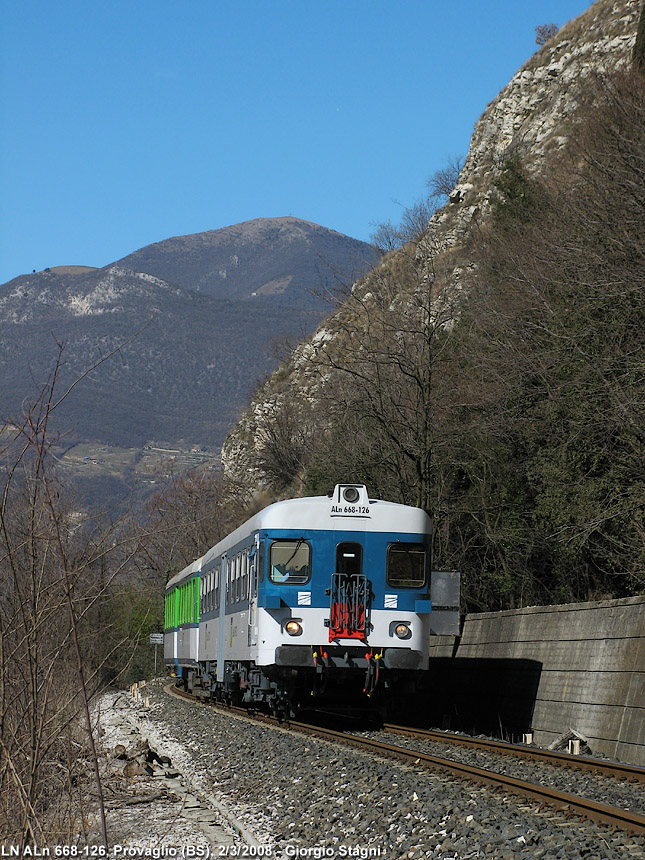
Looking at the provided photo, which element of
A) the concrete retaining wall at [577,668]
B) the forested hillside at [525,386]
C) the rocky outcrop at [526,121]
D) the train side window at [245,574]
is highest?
the rocky outcrop at [526,121]

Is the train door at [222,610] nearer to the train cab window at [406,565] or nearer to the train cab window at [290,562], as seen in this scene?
the train cab window at [290,562]

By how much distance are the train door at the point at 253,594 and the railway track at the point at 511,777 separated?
158 cm

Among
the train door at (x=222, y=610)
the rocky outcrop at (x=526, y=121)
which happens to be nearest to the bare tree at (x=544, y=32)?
the rocky outcrop at (x=526, y=121)

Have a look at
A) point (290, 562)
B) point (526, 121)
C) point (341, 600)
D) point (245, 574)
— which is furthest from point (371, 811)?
point (526, 121)

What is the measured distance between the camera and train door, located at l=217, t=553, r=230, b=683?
2077 centimetres

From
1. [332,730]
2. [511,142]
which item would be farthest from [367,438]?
[511,142]

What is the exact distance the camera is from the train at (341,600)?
53.0 feet

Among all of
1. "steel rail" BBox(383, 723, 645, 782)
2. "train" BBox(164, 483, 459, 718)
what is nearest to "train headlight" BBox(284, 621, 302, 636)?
"train" BBox(164, 483, 459, 718)

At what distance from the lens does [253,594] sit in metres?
17.0

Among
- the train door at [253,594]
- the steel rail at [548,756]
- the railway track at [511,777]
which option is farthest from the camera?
the train door at [253,594]

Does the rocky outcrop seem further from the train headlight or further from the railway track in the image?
the railway track

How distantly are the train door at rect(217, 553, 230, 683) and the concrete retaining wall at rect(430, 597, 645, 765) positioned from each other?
4.66 metres

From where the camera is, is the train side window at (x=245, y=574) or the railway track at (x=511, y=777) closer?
the railway track at (x=511, y=777)

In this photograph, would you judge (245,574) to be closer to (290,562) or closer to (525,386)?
(290,562)
